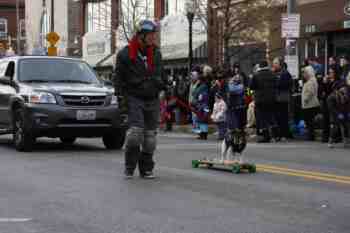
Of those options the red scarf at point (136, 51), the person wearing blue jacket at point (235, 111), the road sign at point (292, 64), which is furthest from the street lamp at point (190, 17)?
the red scarf at point (136, 51)

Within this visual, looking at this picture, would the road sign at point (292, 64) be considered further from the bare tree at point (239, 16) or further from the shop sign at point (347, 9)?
the bare tree at point (239, 16)

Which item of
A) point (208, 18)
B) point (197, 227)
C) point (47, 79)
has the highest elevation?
point (208, 18)

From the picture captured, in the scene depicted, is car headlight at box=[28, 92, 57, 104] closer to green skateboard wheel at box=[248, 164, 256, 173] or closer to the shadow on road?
the shadow on road

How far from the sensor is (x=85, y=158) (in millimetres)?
13492

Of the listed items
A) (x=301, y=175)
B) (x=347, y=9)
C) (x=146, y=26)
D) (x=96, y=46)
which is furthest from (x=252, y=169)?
(x=96, y=46)

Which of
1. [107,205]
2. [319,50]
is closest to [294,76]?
[319,50]

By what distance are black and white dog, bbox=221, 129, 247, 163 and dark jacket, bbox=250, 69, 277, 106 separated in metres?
6.56

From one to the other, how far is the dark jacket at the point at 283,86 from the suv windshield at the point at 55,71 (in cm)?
489

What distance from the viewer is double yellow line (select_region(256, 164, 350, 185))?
10.7 metres

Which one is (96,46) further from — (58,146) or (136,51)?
(136,51)

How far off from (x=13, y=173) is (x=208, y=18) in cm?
1853

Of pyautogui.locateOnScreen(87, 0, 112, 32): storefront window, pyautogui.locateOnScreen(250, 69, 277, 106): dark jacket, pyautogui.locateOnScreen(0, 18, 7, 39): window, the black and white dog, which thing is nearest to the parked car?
the black and white dog

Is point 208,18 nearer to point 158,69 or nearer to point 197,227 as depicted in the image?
point 158,69

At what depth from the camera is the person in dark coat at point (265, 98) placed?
60.4 feet
